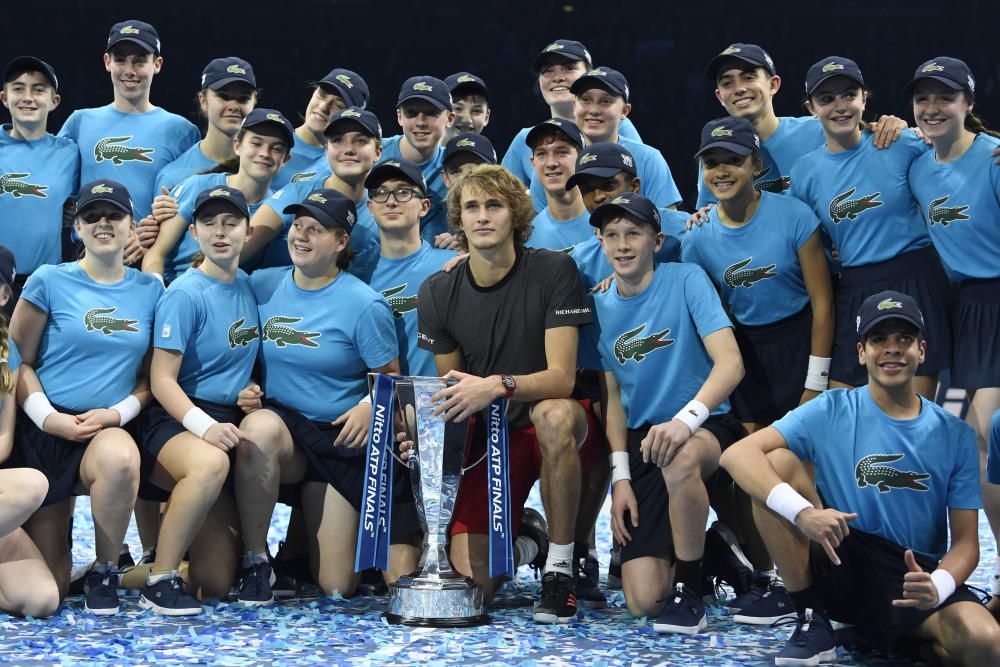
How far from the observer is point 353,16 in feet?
34.8

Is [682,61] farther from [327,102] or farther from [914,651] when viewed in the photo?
[914,651]

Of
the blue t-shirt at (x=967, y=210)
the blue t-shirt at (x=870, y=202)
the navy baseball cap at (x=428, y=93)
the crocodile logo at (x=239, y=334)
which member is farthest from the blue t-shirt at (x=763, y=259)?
the crocodile logo at (x=239, y=334)

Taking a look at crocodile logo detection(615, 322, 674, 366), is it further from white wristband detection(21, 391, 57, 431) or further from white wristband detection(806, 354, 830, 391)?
white wristband detection(21, 391, 57, 431)

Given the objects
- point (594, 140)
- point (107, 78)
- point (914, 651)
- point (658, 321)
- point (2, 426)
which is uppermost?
point (107, 78)

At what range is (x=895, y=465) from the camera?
4016mm

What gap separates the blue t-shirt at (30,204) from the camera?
5859 millimetres

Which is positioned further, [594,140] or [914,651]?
[594,140]

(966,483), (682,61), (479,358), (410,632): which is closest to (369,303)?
(479,358)

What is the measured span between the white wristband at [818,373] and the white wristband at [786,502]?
3.49 ft

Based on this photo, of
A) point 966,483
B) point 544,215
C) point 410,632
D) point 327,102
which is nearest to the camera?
point 966,483

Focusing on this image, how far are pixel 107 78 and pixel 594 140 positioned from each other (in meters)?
5.94

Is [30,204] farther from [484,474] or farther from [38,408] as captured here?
[484,474]

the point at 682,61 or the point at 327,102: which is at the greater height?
the point at 682,61

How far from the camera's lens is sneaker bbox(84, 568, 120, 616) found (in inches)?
186
